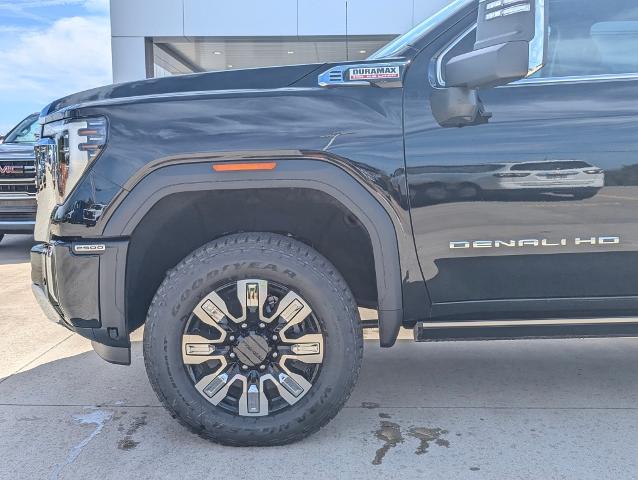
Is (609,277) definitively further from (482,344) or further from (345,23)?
(345,23)

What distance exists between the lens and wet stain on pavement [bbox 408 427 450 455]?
260 centimetres

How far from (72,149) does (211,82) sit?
0.65 m

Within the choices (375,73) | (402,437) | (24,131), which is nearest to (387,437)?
(402,437)

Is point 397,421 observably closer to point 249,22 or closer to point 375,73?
point 375,73

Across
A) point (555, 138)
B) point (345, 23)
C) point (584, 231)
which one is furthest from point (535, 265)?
point (345, 23)

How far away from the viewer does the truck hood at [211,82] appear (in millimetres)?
2553

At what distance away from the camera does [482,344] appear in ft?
13.4

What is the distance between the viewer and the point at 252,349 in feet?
8.31

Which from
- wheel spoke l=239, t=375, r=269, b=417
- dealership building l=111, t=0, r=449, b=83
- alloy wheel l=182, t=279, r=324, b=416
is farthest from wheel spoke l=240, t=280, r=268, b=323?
dealership building l=111, t=0, r=449, b=83

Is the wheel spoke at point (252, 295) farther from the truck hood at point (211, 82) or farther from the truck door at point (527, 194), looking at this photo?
the truck hood at point (211, 82)

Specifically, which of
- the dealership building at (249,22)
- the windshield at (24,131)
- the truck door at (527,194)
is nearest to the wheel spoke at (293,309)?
the truck door at (527,194)

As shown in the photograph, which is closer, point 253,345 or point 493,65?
point 493,65

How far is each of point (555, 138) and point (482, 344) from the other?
1992mm

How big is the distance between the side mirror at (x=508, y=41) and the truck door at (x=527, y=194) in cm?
26
